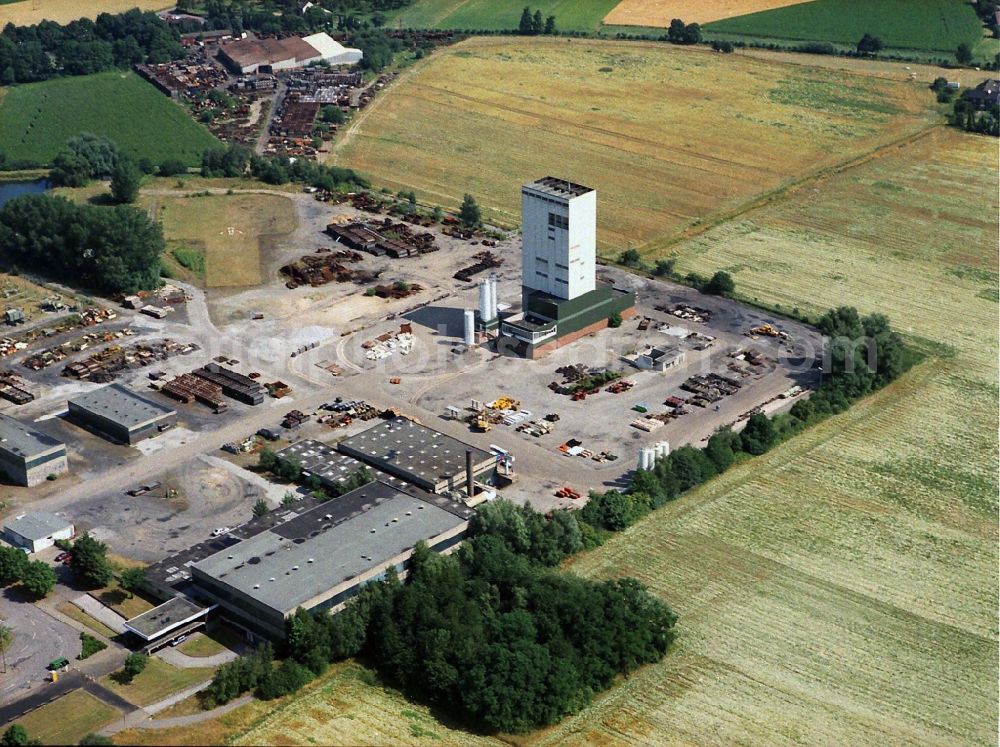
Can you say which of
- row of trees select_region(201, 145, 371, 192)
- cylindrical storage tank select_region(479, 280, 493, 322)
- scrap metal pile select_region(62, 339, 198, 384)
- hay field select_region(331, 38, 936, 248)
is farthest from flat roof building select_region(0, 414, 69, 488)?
row of trees select_region(201, 145, 371, 192)

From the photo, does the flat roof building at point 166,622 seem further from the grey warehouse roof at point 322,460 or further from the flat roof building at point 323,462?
the grey warehouse roof at point 322,460

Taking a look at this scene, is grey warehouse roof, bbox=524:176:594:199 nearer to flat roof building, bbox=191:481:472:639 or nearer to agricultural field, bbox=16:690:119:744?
flat roof building, bbox=191:481:472:639

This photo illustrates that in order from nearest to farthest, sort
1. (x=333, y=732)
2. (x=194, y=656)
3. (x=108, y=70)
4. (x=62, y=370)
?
1. (x=333, y=732)
2. (x=194, y=656)
3. (x=62, y=370)
4. (x=108, y=70)

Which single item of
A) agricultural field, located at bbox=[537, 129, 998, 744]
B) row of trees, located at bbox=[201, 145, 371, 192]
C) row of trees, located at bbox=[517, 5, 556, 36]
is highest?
row of trees, located at bbox=[517, 5, 556, 36]

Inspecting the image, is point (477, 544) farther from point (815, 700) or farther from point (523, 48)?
point (523, 48)

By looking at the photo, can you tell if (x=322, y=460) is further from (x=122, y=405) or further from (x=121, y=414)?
(x=122, y=405)

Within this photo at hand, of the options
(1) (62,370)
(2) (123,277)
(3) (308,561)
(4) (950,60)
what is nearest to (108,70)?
(2) (123,277)

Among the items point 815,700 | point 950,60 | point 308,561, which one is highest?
point 950,60

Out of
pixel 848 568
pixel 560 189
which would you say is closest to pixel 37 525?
pixel 560 189
